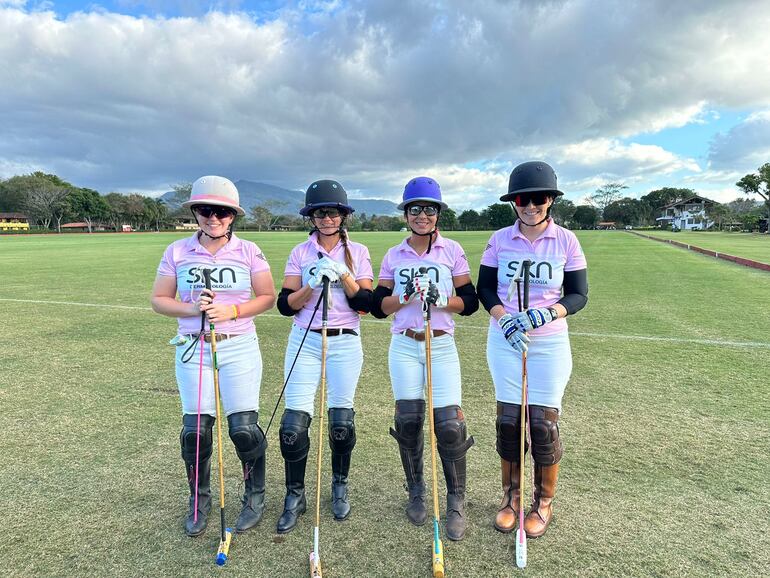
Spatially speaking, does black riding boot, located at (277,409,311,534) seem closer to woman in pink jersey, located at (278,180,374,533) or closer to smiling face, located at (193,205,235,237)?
woman in pink jersey, located at (278,180,374,533)

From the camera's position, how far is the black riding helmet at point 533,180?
314cm

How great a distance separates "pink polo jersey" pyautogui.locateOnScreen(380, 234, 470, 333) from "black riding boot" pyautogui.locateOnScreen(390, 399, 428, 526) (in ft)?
1.80

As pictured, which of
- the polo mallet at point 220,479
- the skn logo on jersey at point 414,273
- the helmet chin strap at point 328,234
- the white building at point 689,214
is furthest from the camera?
the white building at point 689,214

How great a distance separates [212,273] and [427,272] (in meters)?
1.48

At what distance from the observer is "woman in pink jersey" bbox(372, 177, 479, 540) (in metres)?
3.29

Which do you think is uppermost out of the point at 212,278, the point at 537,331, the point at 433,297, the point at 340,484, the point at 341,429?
the point at 212,278

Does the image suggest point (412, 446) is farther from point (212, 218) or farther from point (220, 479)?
point (212, 218)

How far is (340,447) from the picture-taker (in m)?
3.45

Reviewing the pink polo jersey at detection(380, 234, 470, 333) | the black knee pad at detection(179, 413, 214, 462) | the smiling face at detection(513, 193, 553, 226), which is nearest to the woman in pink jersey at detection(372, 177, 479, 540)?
the pink polo jersey at detection(380, 234, 470, 333)

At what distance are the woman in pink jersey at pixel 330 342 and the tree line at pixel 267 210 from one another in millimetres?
72527

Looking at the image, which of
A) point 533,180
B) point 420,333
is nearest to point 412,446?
point 420,333

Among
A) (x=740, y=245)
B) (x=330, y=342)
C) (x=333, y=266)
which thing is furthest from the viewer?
(x=740, y=245)

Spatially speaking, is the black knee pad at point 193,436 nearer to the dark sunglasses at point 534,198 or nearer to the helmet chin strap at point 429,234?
the helmet chin strap at point 429,234

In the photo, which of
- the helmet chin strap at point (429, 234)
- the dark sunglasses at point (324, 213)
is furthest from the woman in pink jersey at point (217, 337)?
the helmet chin strap at point (429, 234)
